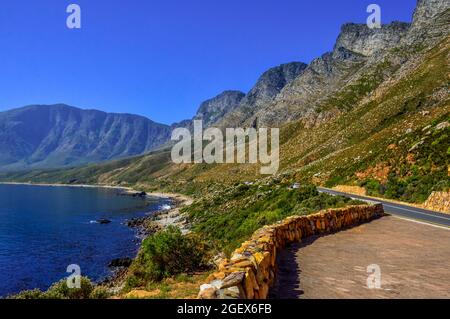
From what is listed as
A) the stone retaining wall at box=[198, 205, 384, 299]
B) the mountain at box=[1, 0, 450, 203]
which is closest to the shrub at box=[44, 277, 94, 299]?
the stone retaining wall at box=[198, 205, 384, 299]

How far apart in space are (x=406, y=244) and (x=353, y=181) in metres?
31.7

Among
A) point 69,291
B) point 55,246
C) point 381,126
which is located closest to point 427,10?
point 381,126

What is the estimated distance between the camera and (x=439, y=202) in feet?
97.5

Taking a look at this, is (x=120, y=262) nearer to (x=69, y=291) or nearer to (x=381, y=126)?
(x=69, y=291)

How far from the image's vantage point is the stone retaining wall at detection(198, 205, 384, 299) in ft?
24.1

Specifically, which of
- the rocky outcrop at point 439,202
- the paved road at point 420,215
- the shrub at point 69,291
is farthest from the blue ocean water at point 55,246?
the rocky outcrop at point 439,202

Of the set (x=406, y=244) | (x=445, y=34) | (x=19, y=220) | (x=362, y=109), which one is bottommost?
(x=19, y=220)

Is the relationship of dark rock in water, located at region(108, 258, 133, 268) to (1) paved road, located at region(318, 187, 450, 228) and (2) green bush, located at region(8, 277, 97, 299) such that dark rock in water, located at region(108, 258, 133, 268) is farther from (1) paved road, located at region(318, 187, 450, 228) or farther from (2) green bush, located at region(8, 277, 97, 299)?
(2) green bush, located at region(8, 277, 97, 299)

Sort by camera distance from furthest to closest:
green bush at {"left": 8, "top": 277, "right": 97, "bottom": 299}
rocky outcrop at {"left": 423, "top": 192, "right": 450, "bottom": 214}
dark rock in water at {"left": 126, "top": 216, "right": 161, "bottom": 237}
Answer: dark rock in water at {"left": 126, "top": 216, "right": 161, "bottom": 237}
rocky outcrop at {"left": 423, "top": 192, "right": 450, "bottom": 214}
green bush at {"left": 8, "top": 277, "right": 97, "bottom": 299}

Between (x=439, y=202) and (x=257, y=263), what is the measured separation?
2540 cm

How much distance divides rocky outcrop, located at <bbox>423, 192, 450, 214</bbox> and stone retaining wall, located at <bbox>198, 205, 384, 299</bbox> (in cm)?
1467
